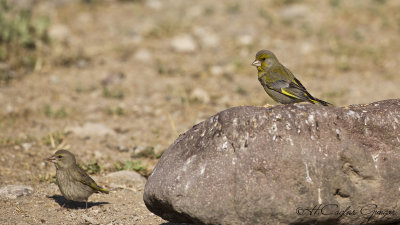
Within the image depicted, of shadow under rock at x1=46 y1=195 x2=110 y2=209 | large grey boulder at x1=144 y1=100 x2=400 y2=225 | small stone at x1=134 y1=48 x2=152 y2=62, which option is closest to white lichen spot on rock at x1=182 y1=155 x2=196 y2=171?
large grey boulder at x1=144 y1=100 x2=400 y2=225

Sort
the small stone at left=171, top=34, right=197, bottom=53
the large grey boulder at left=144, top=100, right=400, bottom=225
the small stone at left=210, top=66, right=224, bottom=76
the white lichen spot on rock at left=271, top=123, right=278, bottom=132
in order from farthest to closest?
1. the small stone at left=171, top=34, right=197, bottom=53
2. the small stone at left=210, top=66, right=224, bottom=76
3. the white lichen spot on rock at left=271, top=123, right=278, bottom=132
4. the large grey boulder at left=144, top=100, right=400, bottom=225

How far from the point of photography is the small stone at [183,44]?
1496 cm

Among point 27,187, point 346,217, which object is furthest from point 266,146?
point 27,187

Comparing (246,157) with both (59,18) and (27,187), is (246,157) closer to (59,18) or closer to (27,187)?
(27,187)

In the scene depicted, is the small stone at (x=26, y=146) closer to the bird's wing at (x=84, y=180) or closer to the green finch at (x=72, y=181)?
the green finch at (x=72, y=181)

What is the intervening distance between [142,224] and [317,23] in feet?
36.2

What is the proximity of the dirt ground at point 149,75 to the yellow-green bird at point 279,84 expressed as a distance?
226 centimetres

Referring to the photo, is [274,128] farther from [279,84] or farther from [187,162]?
[279,84]

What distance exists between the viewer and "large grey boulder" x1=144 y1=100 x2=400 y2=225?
18.3 ft

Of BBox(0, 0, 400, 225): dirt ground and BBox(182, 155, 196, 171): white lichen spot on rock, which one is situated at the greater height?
BBox(0, 0, 400, 225): dirt ground

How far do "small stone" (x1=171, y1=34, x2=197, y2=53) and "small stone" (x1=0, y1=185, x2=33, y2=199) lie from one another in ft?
25.1

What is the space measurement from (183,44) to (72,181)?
807 centimetres

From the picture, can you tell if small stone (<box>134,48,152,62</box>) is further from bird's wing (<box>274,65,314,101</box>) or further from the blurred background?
bird's wing (<box>274,65,314,101</box>)

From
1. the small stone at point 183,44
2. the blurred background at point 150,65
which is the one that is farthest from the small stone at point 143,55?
the small stone at point 183,44
